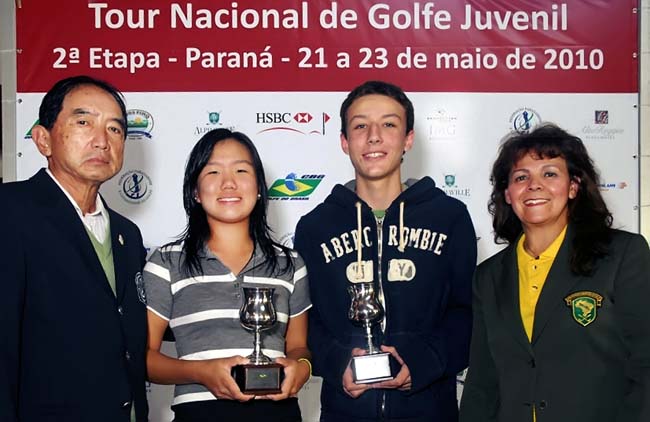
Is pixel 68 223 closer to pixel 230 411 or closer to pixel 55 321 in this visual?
pixel 55 321

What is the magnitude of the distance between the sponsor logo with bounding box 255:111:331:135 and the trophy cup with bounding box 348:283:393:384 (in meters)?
1.98

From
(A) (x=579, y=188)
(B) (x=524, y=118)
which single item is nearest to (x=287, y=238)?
(B) (x=524, y=118)

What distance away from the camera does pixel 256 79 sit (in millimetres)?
4688

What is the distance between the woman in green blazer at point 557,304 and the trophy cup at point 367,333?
392 mm

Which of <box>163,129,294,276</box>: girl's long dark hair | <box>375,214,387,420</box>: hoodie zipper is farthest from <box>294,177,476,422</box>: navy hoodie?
<box>163,129,294,276</box>: girl's long dark hair

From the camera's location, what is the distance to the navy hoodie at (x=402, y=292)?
2891 mm

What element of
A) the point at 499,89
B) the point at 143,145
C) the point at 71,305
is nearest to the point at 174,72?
the point at 143,145

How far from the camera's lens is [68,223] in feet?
8.34

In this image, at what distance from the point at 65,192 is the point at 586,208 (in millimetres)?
1773

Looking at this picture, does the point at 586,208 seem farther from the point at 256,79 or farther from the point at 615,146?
the point at 256,79

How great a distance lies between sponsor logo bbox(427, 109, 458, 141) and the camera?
4.70 meters

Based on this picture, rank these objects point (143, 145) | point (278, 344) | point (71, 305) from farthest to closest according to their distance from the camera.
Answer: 1. point (143, 145)
2. point (278, 344)
3. point (71, 305)

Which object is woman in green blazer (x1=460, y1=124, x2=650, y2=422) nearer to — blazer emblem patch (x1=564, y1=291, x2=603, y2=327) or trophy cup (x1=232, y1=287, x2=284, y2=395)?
blazer emblem patch (x1=564, y1=291, x2=603, y2=327)

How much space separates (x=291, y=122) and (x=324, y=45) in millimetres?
491
